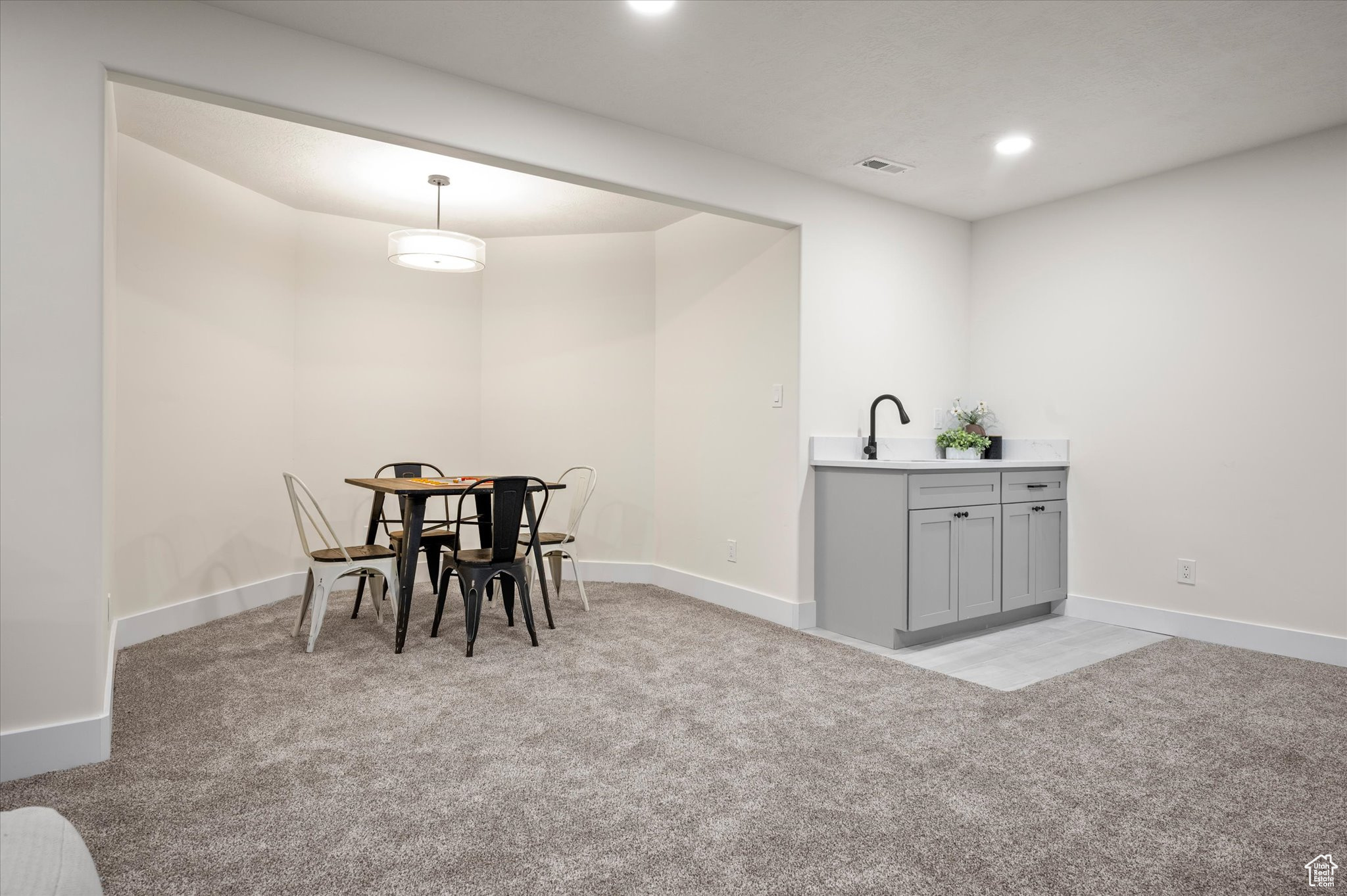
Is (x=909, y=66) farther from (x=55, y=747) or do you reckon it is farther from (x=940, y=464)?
(x=55, y=747)

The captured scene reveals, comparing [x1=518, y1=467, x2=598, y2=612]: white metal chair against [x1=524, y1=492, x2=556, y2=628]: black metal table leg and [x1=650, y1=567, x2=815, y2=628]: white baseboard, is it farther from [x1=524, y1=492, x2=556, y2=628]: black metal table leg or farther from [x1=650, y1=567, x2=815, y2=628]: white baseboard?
[x1=650, y1=567, x2=815, y2=628]: white baseboard

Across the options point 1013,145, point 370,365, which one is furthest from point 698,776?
point 370,365

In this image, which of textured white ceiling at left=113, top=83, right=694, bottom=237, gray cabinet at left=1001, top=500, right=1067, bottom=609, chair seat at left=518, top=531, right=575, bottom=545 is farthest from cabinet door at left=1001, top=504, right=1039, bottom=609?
textured white ceiling at left=113, top=83, right=694, bottom=237

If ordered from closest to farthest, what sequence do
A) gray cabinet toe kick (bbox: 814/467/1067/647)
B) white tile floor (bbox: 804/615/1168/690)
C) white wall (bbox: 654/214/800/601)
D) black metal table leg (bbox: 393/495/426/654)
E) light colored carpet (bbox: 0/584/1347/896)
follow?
1. light colored carpet (bbox: 0/584/1347/896)
2. white tile floor (bbox: 804/615/1168/690)
3. black metal table leg (bbox: 393/495/426/654)
4. gray cabinet toe kick (bbox: 814/467/1067/647)
5. white wall (bbox: 654/214/800/601)

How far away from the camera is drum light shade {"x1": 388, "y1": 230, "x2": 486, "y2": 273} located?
3.79 meters

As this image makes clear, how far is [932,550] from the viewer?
355 cm

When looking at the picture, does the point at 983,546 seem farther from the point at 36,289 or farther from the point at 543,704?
the point at 36,289

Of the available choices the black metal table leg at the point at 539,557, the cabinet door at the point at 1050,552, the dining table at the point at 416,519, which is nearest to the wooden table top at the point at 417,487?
the dining table at the point at 416,519

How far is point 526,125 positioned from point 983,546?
2928 mm

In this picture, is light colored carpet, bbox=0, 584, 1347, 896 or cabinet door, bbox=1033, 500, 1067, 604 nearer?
light colored carpet, bbox=0, 584, 1347, 896

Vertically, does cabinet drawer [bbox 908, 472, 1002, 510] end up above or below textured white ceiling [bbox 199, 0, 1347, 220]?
below

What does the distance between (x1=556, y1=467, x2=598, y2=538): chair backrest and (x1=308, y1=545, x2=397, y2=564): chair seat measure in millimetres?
1069

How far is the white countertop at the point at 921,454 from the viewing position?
3684 millimetres

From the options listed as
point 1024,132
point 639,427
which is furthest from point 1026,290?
point 639,427
